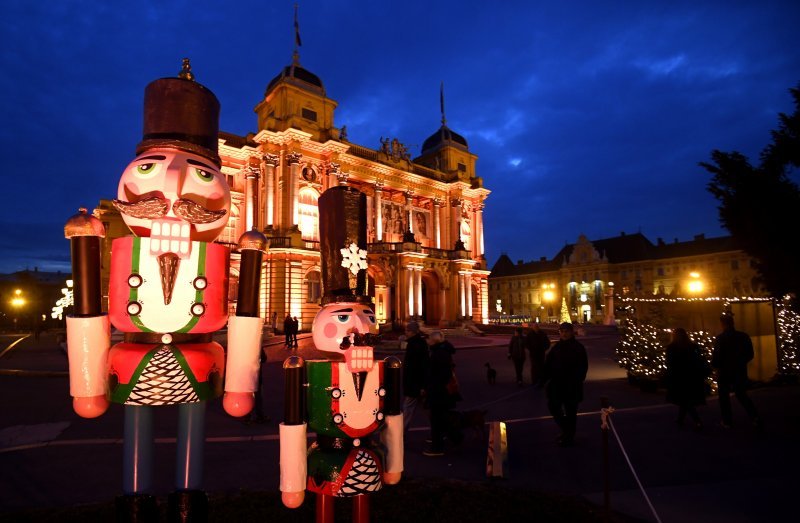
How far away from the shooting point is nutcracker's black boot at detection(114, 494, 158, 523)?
2947 mm

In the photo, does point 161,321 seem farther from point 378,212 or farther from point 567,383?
point 378,212

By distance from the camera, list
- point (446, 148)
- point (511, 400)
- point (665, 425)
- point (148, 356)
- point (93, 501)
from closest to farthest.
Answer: point (148, 356) → point (93, 501) → point (665, 425) → point (511, 400) → point (446, 148)

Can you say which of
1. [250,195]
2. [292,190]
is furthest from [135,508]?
[250,195]

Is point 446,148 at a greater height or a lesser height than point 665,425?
greater

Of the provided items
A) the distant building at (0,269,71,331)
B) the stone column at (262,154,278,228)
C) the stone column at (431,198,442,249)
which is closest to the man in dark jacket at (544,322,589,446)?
the stone column at (262,154,278,228)

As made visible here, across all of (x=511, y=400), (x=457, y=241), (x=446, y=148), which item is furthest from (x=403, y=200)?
(x=511, y=400)

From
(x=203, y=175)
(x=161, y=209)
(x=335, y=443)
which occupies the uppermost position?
(x=203, y=175)

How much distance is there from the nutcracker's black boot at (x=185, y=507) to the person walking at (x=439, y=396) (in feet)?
11.1

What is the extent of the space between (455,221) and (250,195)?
19.1 m

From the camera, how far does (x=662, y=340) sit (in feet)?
34.3

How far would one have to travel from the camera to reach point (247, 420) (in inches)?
297

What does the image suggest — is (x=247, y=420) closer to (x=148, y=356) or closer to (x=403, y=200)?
(x=148, y=356)

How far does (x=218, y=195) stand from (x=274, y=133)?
1068 inches

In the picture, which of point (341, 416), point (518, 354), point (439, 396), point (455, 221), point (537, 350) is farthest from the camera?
point (455, 221)
